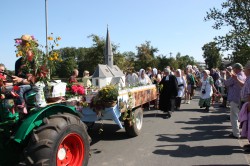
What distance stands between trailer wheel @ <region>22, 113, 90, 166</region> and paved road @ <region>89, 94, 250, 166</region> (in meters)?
1.06

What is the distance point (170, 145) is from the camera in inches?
261

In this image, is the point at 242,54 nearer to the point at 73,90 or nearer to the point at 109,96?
the point at 109,96

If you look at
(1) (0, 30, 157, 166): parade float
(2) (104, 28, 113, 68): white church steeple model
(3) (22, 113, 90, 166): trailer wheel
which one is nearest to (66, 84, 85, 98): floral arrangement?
(1) (0, 30, 157, 166): parade float

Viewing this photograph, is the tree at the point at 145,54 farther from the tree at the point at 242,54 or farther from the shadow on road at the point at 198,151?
the shadow on road at the point at 198,151

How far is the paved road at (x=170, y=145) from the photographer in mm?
5461

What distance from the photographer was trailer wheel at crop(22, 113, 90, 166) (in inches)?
137

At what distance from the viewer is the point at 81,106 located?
19.0 ft

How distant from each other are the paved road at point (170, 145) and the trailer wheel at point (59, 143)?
1064 millimetres

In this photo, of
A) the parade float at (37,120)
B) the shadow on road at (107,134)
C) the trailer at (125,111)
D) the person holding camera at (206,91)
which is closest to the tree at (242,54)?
the person holding camera at (206,91)

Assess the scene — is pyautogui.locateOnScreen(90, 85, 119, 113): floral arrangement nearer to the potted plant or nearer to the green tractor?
the potted plant

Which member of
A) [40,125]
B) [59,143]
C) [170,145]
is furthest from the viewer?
[170,145]

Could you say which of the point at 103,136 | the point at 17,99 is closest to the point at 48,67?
the point at 17,99

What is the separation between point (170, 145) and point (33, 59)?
400 cm

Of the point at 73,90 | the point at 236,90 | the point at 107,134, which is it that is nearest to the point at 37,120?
the point at 73,90
